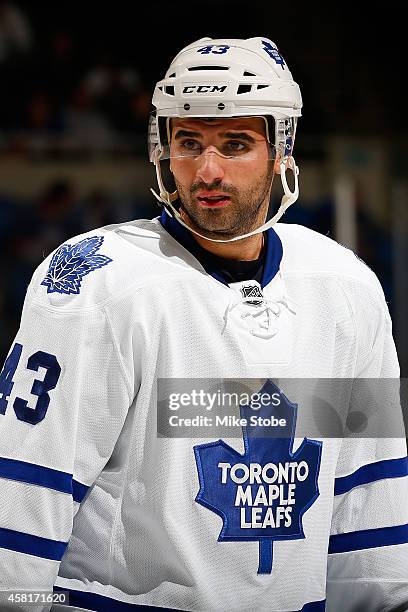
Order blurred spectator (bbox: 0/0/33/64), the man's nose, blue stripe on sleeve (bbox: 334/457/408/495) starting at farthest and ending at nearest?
blurred spectator (bbox: 0/0/33/64) < blue stripe on sleeve (bbox: 334/457/408/495) < the man's nose

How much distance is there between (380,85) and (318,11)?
2.14ft

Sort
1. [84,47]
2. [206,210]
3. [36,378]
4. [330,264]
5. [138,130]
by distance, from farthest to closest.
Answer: [84,47], [138,130], [330,264], [206,210], [36,378]

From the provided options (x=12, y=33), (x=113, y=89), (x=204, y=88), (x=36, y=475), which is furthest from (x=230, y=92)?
(x=12, y=33)

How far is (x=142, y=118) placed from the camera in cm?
629

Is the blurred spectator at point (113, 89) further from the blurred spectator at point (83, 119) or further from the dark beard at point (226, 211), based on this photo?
the dark beard at point (226, 211)

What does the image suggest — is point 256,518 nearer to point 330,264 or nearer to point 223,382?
point 223,382

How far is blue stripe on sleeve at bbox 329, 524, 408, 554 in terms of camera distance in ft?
6.39

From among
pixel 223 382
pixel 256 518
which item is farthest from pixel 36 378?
pixel 256 518

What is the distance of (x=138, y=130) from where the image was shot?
6.20 metres

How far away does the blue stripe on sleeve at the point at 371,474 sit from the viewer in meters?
1.93

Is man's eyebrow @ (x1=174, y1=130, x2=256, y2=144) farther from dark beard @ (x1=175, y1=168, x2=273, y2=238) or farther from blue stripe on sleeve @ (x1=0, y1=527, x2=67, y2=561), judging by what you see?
blue stripe on sleeve @ (x1=0, y1=527, x2=67, y2=561)

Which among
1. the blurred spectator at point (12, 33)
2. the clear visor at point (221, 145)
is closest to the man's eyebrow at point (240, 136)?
the clear visor at point (221, 145)

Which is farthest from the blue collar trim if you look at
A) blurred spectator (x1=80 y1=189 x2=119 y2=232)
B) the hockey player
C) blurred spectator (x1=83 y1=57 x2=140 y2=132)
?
blurred spectator (x1=83 y1=57 x2=140 y2=132)

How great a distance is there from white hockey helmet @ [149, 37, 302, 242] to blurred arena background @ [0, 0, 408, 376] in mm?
1864
